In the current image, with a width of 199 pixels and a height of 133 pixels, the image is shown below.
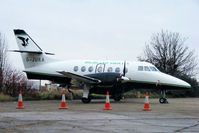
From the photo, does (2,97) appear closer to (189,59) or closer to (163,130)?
(163,130)

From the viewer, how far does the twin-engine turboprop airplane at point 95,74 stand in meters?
21.2

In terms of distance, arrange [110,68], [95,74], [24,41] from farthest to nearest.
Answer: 1. [24,41]
2. [110,68]
3. [95,74]

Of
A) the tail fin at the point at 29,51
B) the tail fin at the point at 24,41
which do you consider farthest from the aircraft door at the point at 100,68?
the tail fin at the point at 24,41

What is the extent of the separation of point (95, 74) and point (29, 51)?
228 inches

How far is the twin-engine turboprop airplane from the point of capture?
21.2 meters

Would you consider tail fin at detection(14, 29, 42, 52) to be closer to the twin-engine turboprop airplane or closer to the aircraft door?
the twin-engine turboprop airplane

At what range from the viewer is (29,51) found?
79.2ft

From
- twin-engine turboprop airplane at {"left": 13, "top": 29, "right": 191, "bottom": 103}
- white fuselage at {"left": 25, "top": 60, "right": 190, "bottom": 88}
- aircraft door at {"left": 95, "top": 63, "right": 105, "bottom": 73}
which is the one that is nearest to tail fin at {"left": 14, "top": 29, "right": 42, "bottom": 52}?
twin-engine turboprop airplane at {"left": 13, "top": 29, "right": 191, "bottom": 103}

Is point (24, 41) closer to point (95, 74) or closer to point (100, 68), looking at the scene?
point (100, 68)

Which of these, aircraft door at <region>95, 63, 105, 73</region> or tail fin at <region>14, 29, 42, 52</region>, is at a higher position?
tail fin at <region>14, 29, 42, 52</region>

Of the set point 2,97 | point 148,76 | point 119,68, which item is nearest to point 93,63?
point 119,68

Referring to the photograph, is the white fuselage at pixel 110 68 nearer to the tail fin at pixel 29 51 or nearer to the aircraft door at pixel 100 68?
the aircraft door at pixel 100 68

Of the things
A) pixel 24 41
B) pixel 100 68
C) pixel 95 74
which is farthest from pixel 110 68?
pixel 24 41

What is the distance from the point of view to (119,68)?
22422 mm
